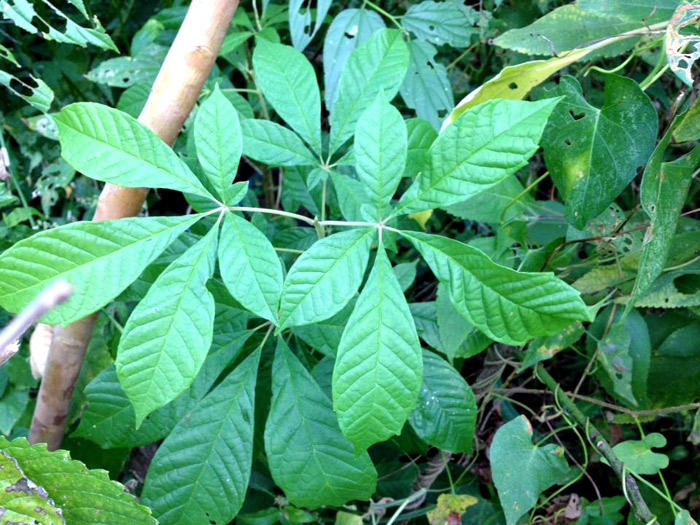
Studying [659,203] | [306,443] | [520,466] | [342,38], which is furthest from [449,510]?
[342,38]

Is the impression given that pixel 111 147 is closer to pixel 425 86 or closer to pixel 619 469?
pixel 425 86

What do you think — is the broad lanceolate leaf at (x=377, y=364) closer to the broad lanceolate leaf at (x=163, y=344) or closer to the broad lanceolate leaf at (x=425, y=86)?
the broad lanceolate leaf at (x=163, y=344)

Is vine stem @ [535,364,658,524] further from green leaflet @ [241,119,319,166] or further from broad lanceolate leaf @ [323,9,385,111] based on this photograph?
broad lanceolate leaf @ [323,9,385,111]

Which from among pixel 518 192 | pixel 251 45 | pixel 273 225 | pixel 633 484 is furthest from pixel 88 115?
pixel 633 484

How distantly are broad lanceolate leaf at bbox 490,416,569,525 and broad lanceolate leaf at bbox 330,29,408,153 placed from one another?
1.87 feet

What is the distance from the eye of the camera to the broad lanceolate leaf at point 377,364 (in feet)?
2.55

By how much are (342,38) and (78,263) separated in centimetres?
78

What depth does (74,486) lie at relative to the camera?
32.9 inches

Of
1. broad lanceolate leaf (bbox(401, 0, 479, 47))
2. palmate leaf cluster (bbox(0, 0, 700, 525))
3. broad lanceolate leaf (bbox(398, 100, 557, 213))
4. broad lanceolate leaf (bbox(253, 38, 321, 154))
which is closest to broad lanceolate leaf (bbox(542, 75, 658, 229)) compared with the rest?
palmate leaf cluster (bbox(0, 0, 700, 525))

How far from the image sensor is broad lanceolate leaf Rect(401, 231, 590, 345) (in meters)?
0.75

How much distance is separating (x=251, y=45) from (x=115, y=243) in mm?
1006

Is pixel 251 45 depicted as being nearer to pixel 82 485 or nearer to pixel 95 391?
pixel 95 391

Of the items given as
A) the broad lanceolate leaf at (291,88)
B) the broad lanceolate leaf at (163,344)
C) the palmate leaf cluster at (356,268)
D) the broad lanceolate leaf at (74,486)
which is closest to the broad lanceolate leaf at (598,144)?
the palmate leaf cluster at (356,268)

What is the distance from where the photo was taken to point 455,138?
0.80m
